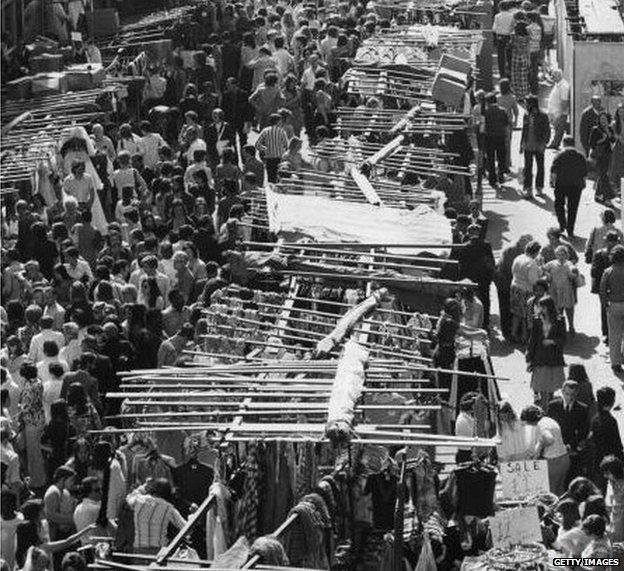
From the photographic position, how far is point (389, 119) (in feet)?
112

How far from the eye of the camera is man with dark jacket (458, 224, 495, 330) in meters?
29.8

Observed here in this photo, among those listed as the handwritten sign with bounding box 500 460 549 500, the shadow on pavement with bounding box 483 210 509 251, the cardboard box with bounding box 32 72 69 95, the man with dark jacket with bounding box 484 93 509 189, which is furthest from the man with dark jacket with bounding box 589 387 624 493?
the cardboard box with bounding box 32 72 69 95

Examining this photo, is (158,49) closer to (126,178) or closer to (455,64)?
(455,64)

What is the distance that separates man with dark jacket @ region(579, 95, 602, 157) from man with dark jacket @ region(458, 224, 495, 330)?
7.10 m

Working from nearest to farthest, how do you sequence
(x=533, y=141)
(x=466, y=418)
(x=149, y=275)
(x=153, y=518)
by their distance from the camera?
(x=153, y=518)
(x=466, y=418)
(x=149, y=275)
(x=533, y=141)

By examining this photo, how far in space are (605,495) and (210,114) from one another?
1552 cm

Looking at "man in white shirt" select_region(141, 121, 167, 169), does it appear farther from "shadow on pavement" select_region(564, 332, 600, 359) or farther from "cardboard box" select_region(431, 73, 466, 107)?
"shadow on pavement" select_region(564, 332, 600, 359)

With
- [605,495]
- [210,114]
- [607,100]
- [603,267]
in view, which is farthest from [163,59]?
[605,495]

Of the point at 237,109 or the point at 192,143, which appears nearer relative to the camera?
the point at 192,143

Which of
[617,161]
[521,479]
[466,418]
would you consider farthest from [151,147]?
[521,479]

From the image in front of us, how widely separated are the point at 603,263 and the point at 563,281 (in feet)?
2.56

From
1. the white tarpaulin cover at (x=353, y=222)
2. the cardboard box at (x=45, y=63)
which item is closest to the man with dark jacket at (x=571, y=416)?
the white tarpaulin cover at (x=353, y=222)

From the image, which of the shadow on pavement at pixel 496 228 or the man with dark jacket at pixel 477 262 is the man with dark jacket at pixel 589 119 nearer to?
the shadow on pavement at pixel 496 228

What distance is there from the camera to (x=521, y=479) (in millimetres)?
22125
